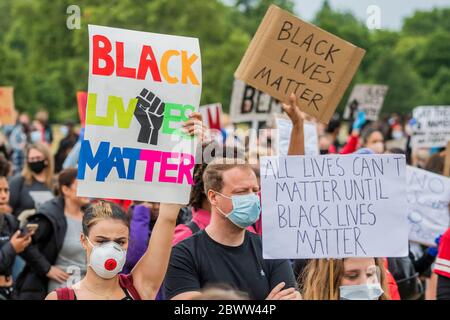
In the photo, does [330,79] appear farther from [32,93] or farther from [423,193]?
[32,93]

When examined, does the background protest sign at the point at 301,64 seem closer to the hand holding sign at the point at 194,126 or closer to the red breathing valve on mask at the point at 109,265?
the hand holding sign at the point at 194,126

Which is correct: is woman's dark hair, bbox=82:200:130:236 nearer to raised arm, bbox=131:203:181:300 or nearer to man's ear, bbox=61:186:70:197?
raised arm, bbox=131:203:181:300

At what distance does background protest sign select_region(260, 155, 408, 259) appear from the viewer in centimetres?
524

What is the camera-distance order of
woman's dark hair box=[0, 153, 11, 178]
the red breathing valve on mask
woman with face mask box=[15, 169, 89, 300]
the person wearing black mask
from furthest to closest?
woman's dark hair box=[0, 153, 11, 178] → woman with face mask box=[15, 169, 89, 300] → the person wearing black mask → the red breathing valve on mask

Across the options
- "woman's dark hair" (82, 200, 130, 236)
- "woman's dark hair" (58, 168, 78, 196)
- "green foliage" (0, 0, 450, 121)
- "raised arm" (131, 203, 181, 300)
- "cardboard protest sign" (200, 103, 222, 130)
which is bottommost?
"raised arm" (131, 203, 181, 300)

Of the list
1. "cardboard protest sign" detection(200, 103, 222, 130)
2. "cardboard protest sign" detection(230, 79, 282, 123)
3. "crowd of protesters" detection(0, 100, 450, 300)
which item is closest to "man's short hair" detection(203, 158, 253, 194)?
"crowd of protesters" detection(0, 100, 450, 300)

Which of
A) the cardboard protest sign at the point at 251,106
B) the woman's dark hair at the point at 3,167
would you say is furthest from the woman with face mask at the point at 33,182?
the cardboard protest sign at the point at 251,106

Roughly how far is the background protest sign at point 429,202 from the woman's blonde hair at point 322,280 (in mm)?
3020

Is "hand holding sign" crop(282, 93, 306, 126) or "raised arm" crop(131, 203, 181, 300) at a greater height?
"hand holding sign" crop(282, 93, 306, 126)

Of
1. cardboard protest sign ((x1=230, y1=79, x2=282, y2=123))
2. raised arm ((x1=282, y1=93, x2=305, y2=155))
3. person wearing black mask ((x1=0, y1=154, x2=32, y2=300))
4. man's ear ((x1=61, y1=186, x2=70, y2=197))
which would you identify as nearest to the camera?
raised arm ((x1=282, y1=93, x2=305, y2=155))

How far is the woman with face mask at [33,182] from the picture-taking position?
8.89 m

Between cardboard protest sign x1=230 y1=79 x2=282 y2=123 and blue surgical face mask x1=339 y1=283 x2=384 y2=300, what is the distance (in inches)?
267

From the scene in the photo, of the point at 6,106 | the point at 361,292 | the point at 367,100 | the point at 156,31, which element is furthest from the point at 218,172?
the point at 156,31
